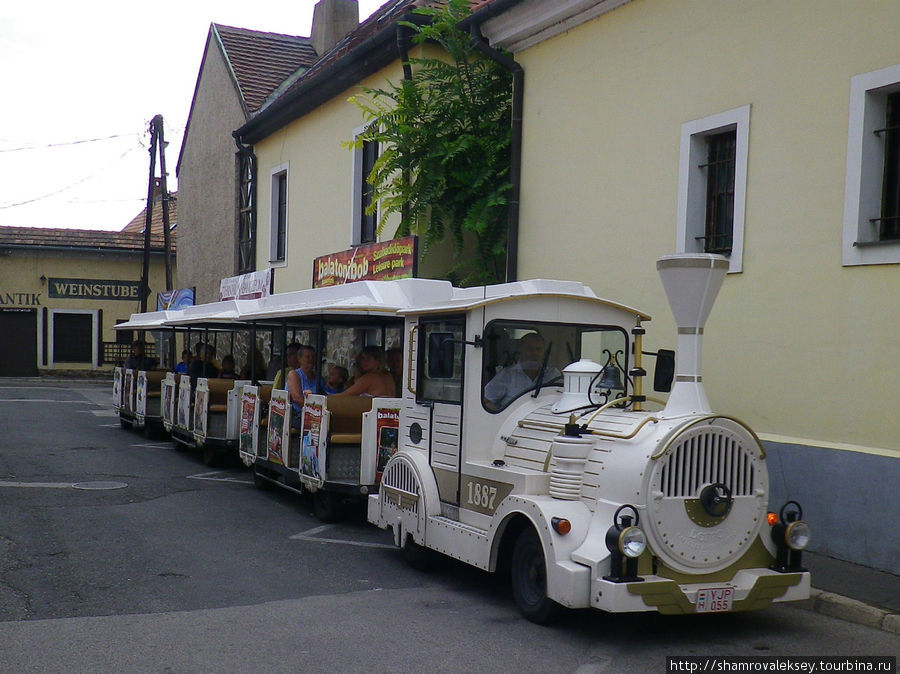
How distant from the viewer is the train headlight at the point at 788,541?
6105mm

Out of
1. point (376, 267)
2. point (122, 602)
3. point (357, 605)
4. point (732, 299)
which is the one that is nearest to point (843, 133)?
point (732, 299)

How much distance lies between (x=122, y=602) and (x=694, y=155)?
665 cm

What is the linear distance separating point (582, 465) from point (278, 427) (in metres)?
5.63

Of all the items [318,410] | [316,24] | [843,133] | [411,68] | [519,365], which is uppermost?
[316,24]

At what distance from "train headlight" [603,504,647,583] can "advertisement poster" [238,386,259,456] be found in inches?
274

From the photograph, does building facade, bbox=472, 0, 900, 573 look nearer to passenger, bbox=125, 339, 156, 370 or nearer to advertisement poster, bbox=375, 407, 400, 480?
advertisement poster, bbox=375, 407, 400, 480

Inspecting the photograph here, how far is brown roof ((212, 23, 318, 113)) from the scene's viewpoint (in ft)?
73.3

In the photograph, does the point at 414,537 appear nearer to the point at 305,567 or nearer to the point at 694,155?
the point at 305,567

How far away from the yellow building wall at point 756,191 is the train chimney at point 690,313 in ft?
7.38

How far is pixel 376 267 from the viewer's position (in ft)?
48.8

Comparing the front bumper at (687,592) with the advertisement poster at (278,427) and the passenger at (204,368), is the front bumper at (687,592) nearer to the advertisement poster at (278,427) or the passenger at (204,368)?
the advertisement poster at (278,427)

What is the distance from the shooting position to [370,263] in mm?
15055

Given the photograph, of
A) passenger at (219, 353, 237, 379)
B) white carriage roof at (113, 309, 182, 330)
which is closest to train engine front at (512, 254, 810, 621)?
passenger at (219, 353, 237, 379)

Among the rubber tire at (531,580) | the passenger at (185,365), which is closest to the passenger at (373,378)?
the rubber tire at (531,580)
